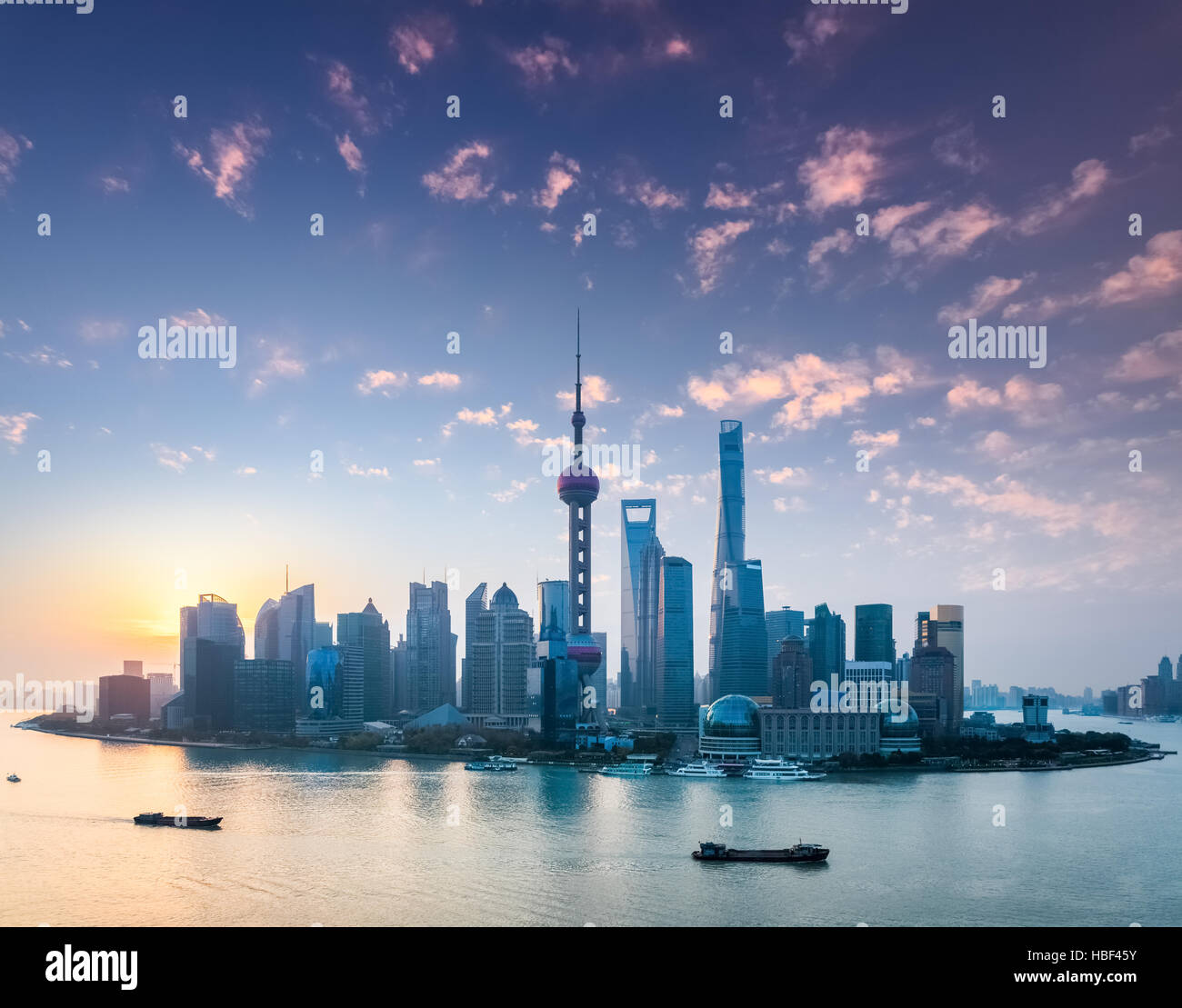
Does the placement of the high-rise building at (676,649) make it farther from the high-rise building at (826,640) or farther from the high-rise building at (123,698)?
the high-rise building at (123,698)

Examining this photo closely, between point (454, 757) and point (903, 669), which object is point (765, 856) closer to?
point (454, 757)

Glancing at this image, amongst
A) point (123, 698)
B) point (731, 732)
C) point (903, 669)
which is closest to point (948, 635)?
point (903, 669)

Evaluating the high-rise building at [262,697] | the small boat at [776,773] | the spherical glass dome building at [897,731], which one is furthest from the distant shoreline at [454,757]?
the high-rise building at [262,697]

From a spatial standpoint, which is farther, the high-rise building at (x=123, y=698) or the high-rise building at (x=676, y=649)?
the high-rise building at (x=676, y=649)

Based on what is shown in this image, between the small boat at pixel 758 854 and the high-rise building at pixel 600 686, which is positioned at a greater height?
the small boat at pixel 758 854

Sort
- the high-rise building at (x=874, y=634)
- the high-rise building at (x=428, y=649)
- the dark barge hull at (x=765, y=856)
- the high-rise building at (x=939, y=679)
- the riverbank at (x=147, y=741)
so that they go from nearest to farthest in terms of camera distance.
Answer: the dark barge hull at (x=765, y=856), the riverbank at (x=147, y=741), the high-rise building at (x=939, y=679), the high-rise building at (x=874, y=634), the high-rise building at (x=428, y=649)

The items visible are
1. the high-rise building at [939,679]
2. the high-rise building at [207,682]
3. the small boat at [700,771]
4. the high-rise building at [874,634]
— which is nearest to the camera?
the small boat at [700,771]

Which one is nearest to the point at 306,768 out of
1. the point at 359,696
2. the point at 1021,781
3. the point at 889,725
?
the point at 359,696
